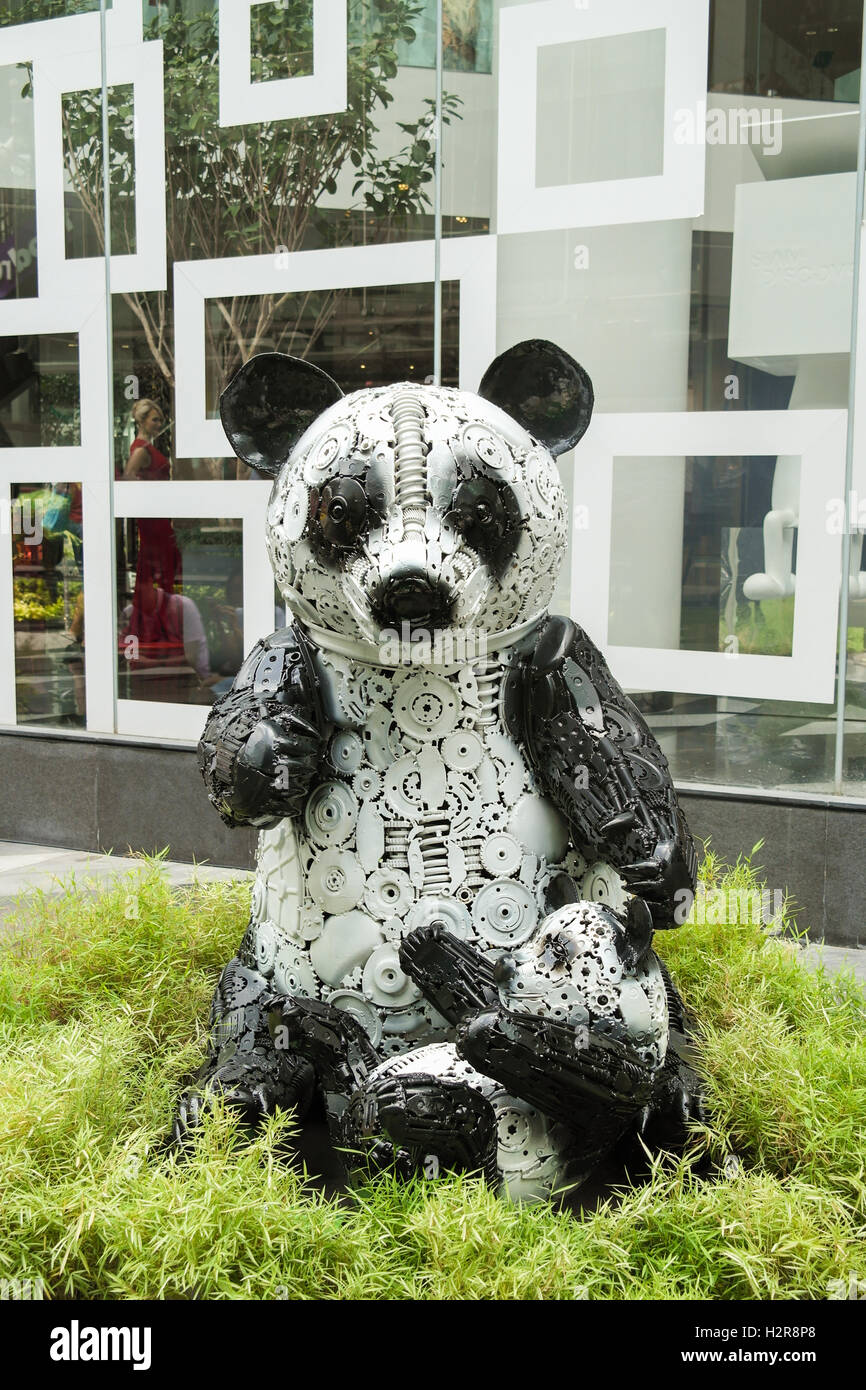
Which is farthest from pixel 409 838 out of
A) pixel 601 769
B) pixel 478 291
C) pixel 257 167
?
pixel 257 167

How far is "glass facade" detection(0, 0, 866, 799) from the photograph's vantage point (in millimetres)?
5012

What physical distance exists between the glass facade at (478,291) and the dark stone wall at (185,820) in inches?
6.5

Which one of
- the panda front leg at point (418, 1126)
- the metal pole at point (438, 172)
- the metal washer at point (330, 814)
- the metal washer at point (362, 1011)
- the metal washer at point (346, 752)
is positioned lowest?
the panda front leg at point (418, 1126)

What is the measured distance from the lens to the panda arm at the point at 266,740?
Result: 228cm

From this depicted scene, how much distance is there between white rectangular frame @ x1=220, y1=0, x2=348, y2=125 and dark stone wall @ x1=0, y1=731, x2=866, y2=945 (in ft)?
9.14

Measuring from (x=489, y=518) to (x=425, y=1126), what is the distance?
997 millimetres

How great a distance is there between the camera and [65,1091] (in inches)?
96.0

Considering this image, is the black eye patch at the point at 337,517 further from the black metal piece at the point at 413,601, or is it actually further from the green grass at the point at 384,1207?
the green grass at the point at 384,1207

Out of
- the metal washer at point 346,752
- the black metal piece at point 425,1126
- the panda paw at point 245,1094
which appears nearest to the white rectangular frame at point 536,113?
the metal washer at point 346,752

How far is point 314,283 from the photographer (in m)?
5.66
